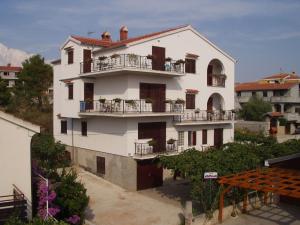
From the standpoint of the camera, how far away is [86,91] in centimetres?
2898

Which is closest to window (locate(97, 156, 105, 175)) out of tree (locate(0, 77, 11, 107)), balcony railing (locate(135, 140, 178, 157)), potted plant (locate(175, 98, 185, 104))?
balcony railing (locate(135, 140, 178, 157))

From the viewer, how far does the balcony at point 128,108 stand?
25.1m

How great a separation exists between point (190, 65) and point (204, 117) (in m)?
4.84

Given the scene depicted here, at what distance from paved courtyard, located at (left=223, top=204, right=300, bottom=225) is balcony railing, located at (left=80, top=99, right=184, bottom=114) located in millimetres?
10162

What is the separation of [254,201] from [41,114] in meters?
31.9

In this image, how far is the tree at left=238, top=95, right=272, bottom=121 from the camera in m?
58.2

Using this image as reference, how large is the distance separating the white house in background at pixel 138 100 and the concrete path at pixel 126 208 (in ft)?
4.82

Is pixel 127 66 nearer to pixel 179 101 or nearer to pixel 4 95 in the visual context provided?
pixel 179 101

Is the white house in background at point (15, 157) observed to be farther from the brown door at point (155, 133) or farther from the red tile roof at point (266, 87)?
the red tile roof at point (266, 87)

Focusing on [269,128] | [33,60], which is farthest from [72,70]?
[269,128]

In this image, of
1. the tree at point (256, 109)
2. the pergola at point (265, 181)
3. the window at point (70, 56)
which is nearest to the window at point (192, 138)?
the pergola at point (265, 181)

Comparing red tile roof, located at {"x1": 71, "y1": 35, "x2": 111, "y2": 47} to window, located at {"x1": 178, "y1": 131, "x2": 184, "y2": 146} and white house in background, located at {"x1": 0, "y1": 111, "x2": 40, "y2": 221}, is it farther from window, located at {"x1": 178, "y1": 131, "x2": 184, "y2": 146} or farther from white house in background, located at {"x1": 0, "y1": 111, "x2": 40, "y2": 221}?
white house in background, located at {"x1": 0, "y1": 111, "x2": 40, "y2": 221}

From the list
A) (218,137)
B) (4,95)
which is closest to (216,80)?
(218,137)

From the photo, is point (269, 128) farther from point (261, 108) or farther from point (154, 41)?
point (154, 41)
